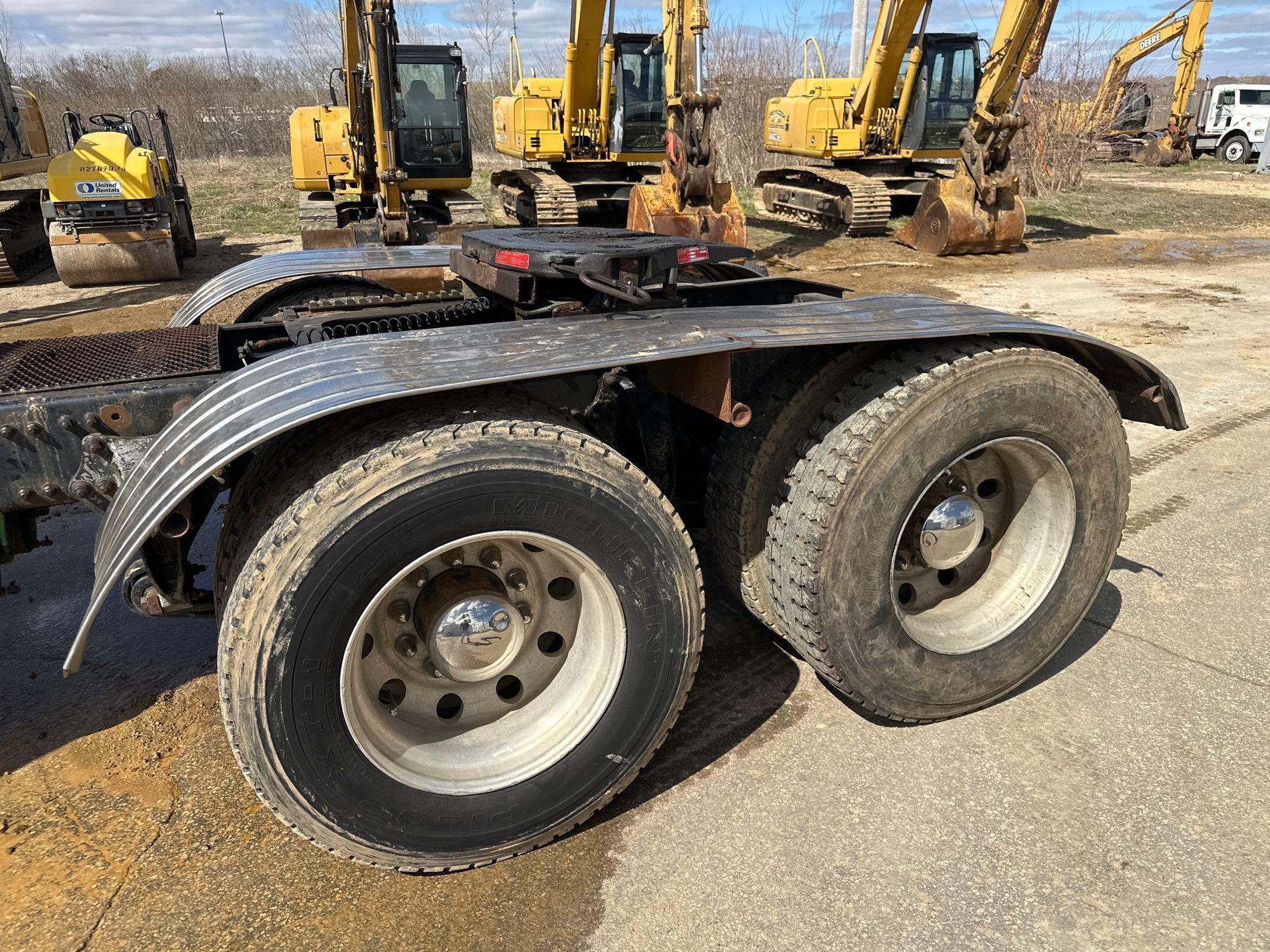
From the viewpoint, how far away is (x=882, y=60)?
14.0m

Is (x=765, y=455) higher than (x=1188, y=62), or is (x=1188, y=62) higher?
(x=1188, y=62)

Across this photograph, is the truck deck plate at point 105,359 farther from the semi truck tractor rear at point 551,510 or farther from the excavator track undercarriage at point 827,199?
the excavator track undercarriage at point 827,199

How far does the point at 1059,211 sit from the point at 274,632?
1938 centimetres

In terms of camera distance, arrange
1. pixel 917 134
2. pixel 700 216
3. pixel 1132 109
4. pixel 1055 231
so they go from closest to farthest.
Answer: pixel 700 216 → pixel 917 134 → pixel 1055 231 → pixel 1132 109

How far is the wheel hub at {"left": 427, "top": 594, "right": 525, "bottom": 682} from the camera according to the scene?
7.64 ft

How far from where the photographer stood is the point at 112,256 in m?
11.2

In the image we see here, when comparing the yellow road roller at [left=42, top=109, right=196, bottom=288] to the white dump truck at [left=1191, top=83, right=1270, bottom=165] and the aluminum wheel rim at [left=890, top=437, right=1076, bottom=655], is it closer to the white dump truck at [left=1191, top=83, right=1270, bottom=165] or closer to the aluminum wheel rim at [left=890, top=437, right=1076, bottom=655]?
the aluminum wheel rim at [left=890, top=437, right=1076, bottom=655]

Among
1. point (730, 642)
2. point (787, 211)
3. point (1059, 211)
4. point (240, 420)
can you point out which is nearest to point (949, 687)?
point (730, 642)

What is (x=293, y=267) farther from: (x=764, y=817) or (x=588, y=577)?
(x=764, y=817)

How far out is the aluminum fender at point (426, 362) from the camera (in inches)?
77.4

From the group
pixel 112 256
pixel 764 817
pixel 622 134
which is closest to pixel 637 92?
pixel 622 134

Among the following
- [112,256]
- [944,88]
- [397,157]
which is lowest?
[112,256]

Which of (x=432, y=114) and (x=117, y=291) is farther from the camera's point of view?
(x=432, y=114)

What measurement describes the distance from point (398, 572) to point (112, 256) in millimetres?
11370
